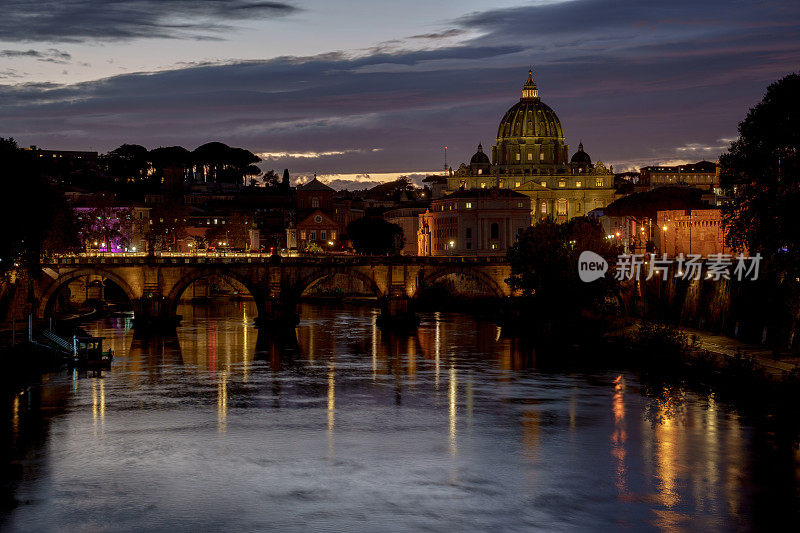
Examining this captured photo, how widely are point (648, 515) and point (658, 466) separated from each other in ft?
18.7

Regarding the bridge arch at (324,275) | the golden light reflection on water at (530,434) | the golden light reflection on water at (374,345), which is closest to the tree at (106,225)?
the bridge arch at (324,275)

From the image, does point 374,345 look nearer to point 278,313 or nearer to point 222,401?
point 278,313

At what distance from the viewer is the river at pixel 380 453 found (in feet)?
103

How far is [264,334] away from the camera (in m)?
80.9

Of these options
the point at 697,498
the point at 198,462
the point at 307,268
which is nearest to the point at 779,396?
the point at 697,498

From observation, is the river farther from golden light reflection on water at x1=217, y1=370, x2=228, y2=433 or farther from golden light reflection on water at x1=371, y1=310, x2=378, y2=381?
golden light reflection on water at x1=371, y1=310, x2=378, y2=381

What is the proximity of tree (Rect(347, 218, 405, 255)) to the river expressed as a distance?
9095 cm

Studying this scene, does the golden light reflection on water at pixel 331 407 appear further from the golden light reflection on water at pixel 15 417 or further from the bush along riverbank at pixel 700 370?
the bush along riverbank at pixel 700 370

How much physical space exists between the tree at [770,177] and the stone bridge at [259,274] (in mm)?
40803

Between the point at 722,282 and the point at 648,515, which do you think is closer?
the point at 648,515

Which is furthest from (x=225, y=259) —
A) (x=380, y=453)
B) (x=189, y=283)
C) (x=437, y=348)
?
(x=380, y=453)

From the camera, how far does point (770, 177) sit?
5097 cm

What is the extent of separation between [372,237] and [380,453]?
115 meters

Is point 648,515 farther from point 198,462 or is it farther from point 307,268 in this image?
point 307,268
